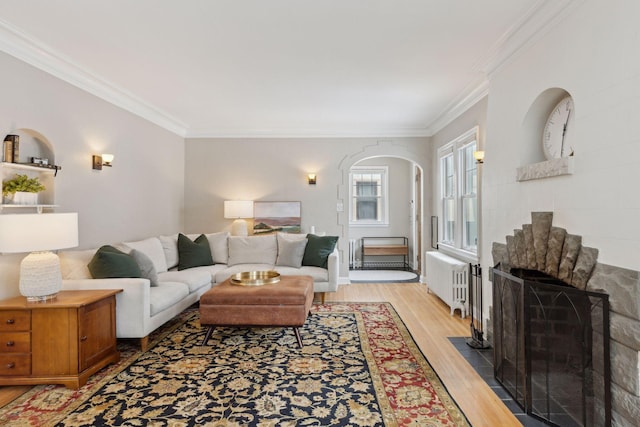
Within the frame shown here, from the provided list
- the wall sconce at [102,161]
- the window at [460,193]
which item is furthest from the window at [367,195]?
the wall sconce at [102,161]

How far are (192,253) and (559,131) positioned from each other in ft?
14.4

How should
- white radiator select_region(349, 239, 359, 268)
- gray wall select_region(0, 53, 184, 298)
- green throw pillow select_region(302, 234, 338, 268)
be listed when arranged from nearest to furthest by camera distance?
gray wall select_region(0, 53, 184, 298), green throw pillow select_region(302, 234, 338, 268), white radiator select_region(349, 239, 359, 268)

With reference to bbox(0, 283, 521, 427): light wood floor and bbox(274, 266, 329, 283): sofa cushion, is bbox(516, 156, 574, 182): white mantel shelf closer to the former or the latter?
bbox(0, 283, 521, 427): light wood floor

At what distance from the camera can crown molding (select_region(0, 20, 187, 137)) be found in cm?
294

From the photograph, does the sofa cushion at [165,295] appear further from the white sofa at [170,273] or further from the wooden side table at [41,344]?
the wooden side table at [41,344]

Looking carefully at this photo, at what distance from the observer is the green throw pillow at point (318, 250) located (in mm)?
5059

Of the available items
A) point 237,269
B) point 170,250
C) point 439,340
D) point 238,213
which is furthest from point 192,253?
point 439,340

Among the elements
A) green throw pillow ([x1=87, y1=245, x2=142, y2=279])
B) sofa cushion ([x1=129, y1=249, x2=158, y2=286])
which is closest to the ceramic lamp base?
green throw pillow ([x1=87, y1=245, x2=142, y2=279])

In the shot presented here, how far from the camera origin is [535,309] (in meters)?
2.26

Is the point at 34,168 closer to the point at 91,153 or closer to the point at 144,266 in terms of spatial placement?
the point at 91,153

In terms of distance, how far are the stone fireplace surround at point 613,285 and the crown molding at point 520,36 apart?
4.26ft

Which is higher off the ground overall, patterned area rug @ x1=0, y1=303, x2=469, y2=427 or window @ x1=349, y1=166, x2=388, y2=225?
window @ x1=349, y1=166, x2=388, y2=225

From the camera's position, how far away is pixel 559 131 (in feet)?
8.34

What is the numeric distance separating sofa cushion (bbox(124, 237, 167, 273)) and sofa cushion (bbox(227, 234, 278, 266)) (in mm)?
932
